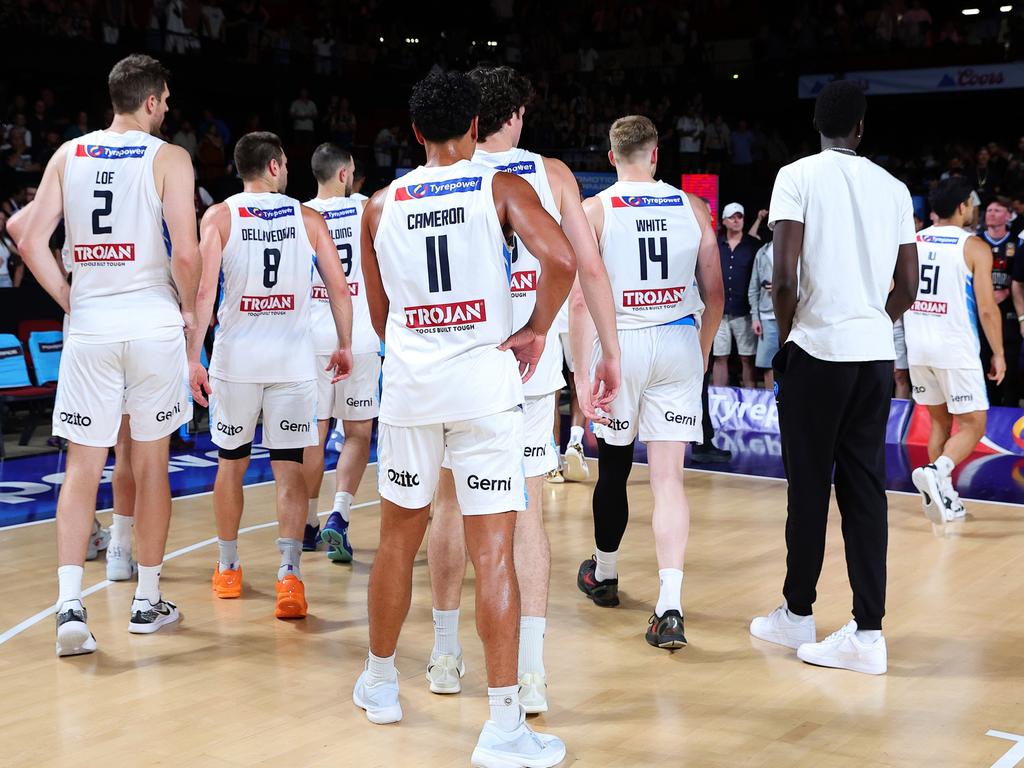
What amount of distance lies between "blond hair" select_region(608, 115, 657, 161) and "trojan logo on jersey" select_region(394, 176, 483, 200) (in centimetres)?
160

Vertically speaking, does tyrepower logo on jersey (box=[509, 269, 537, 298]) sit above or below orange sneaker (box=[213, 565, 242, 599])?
above

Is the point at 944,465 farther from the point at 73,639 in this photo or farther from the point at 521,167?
the point at 73,639

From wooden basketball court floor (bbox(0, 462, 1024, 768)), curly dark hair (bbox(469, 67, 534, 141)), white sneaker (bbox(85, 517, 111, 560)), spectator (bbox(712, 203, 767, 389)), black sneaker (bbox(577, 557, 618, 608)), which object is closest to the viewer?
wooden basketball court floor (bbox(0, 462, 1024, 768))

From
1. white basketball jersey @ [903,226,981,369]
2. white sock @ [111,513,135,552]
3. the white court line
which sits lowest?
the white court line

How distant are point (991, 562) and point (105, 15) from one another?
51.7 ft

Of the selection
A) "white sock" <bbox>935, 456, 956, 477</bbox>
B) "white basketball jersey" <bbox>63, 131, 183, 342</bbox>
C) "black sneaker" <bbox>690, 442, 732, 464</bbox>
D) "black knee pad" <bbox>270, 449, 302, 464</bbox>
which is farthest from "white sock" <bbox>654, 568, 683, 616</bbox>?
"black sneaker" <bbox>690, 442, 732, 464</bbox>

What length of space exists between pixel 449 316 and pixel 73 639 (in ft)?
6.90

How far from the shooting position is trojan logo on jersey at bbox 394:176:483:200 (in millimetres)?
3277

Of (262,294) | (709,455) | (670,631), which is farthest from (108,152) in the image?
(709,455)

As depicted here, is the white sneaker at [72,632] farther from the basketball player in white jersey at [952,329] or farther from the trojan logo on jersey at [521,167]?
the basketball player in white jersey at [952,329]

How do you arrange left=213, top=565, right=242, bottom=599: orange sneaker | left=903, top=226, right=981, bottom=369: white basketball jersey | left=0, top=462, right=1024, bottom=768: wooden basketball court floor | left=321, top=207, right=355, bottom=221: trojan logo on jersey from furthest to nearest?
left=903, top=226, right=981, bottom=369: white basketball jersey, left=321, top=207, right=355, bottom=221: trojan logo on jersey, left=213, top=565, right=242, bottom=599: orange sneaker, left=0, top=462, right=1024, bottom=768: wooden basketball court floor

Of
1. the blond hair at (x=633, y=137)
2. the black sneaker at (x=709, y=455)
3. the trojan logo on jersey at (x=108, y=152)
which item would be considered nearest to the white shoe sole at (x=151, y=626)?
the trojan logo on jersey at (x=108, y=152)

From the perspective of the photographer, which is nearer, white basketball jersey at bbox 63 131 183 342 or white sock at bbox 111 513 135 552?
white basketball jersey at bbox 63 131 183 342

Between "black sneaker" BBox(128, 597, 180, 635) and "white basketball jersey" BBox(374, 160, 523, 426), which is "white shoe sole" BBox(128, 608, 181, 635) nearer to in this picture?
"black sneaker" BBox(128, 597, 180, 635)
